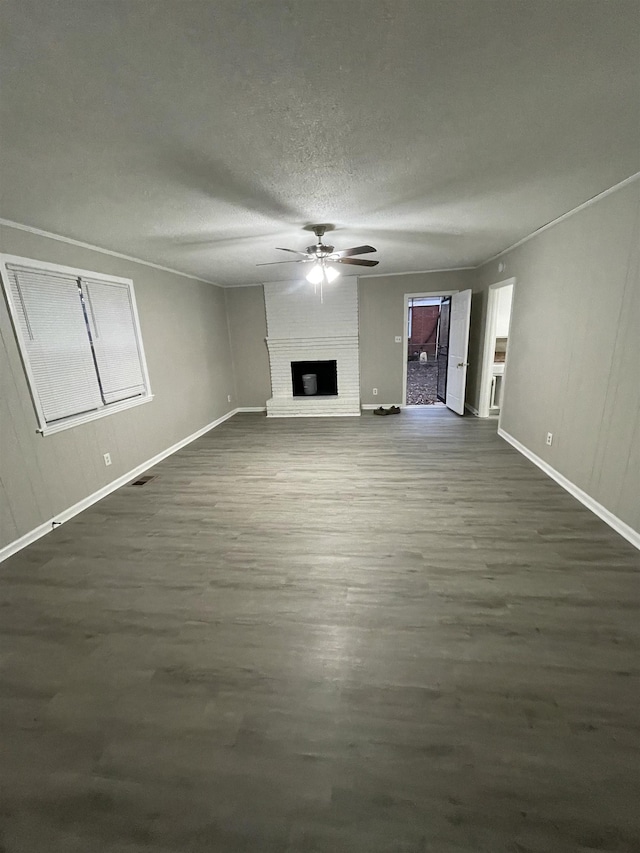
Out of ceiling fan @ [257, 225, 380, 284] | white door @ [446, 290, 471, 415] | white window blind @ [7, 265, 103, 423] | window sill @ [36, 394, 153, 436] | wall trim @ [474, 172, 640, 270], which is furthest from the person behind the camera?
white door @ [446, 290, 471, 415]

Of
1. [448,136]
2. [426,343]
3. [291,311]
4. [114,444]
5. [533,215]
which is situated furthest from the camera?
[426,343]

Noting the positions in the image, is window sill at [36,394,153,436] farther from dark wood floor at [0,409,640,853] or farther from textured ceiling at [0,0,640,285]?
textured ceiling at [0,0,640,285]

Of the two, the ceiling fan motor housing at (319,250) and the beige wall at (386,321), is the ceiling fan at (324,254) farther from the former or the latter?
the beige wall at (386,321)

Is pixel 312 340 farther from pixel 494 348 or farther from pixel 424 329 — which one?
pixel 424 329

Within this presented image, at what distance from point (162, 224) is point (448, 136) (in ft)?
7.37

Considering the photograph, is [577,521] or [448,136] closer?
[448,136]

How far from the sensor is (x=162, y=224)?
2.77 metres

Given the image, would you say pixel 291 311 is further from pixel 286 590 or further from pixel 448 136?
pixel 286 590

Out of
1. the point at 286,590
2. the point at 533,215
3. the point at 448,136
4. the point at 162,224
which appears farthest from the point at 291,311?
the point at 286,590

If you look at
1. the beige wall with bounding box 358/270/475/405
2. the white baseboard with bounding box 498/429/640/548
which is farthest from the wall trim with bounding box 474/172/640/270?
the white baseboard with bounding box 498/429/640/548

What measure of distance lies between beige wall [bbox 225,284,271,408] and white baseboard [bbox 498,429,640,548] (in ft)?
14.7

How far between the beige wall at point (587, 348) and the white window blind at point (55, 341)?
4.49 metres

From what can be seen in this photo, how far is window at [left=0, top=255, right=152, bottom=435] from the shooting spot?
8.77 ft

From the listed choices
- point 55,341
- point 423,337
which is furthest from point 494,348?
point 423,337
